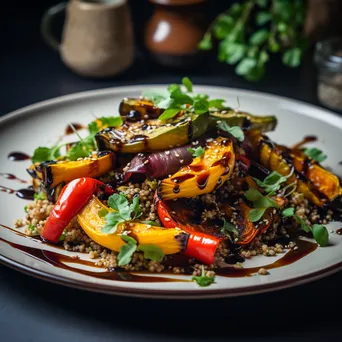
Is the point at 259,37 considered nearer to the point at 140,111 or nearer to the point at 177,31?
the point at 177,31

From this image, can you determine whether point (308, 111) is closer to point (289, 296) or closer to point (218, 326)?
point (289, 296)

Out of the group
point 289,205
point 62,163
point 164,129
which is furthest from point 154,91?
point 289,205

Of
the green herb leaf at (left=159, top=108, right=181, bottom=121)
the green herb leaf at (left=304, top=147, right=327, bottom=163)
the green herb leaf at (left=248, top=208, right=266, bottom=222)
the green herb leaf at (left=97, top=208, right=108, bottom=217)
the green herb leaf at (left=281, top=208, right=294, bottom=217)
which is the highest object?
the green herb leaf at (left=159, top=108, right=181, bottom=121)

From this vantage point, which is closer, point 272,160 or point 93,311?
point 93,311

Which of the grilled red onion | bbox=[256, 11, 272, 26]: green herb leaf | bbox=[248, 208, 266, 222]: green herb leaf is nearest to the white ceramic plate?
bbox=[248, 208, 266, 222]: green herb leaf

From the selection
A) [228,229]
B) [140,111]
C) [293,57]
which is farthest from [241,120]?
[293,57]

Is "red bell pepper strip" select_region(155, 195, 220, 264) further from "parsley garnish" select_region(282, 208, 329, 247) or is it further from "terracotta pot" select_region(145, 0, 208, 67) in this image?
"terracotta pot" select_region(145, 0, 208, 67)
